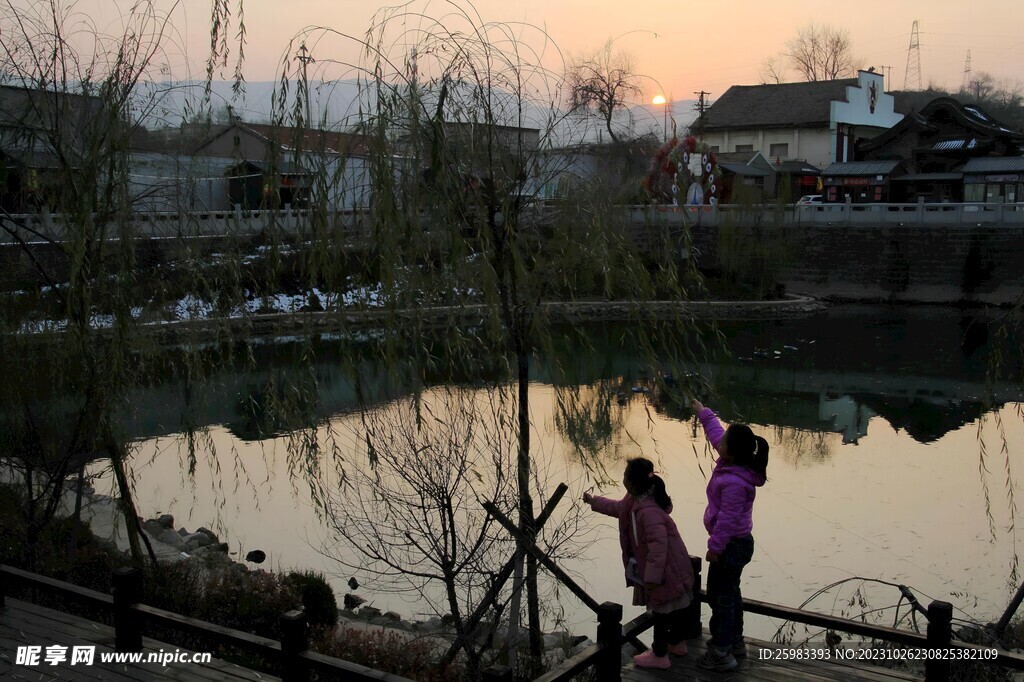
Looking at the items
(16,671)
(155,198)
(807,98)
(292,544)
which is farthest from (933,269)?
(16,671)

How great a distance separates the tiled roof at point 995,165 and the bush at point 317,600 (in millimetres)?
23972

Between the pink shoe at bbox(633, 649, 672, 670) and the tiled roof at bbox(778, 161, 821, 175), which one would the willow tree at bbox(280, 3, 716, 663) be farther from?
the tiled roof at bbox(778, 161, 821, 175)

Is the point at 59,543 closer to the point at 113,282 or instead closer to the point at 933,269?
the point at 113,282

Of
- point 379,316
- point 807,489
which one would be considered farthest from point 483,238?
point 807,489

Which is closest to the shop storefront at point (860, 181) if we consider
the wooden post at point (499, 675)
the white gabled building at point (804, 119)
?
the white gabled building at point (804, 119)

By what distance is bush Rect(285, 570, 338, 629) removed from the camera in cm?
505

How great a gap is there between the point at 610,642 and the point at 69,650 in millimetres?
2081

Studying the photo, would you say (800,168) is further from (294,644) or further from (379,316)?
(294,644)

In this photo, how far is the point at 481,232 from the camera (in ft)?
10.6

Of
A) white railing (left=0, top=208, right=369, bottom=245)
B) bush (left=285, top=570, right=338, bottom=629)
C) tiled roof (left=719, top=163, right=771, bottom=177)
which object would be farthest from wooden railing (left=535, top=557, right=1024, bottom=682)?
tiled roof (left=719, top=163, right=771, bottom=177)

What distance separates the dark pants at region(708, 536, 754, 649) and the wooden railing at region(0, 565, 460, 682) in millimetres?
1055

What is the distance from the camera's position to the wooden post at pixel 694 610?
10.7 feet

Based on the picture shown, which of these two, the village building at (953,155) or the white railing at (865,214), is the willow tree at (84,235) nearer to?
the white railing at (865,214)

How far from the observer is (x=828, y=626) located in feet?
10.1
